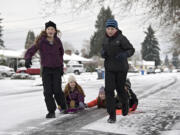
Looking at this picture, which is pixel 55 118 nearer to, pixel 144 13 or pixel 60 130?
pixel 60 130

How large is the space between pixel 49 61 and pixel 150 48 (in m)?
96.2

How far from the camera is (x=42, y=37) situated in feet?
17.6

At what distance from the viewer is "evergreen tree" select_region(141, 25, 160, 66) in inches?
3851

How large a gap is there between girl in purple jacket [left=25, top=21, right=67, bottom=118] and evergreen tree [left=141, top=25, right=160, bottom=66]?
306 feet

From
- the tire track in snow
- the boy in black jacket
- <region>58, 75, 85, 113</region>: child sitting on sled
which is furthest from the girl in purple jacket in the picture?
the boy in black jacket

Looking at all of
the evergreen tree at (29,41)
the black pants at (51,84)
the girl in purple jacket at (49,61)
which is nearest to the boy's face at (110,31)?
the girl in purple jacket at (49,61)

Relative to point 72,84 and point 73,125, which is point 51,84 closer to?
point 72,84

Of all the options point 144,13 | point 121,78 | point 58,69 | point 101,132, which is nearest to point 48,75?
point 58,69

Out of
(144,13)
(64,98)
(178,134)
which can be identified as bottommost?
(178,134)

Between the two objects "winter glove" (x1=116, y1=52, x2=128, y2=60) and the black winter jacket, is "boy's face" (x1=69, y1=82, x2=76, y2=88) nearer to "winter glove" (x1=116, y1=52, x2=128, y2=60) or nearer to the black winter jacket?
the black winter jacket

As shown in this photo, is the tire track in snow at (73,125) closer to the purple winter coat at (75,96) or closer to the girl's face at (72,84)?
the purple winter coat at (75,96)

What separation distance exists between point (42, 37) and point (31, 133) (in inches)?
78.5

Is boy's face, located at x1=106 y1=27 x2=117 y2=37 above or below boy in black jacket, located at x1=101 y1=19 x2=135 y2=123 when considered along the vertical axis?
above

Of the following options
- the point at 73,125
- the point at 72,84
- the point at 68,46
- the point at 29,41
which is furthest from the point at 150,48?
the point at 73,125
